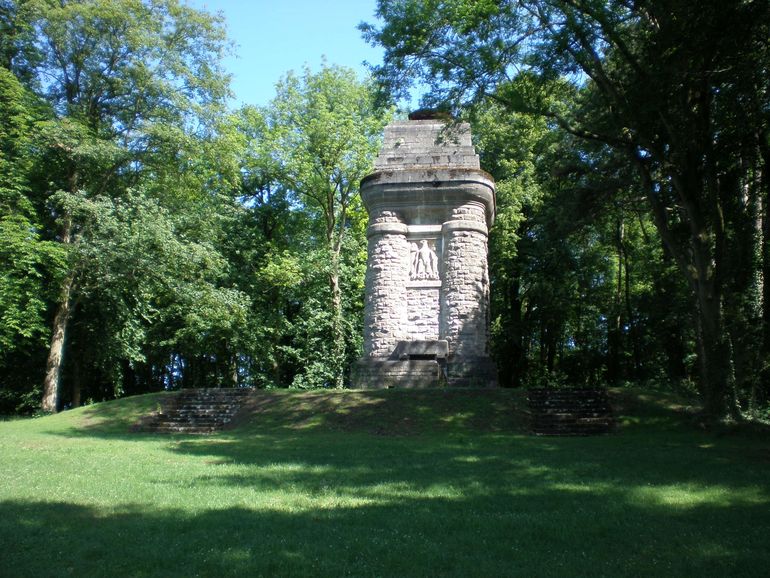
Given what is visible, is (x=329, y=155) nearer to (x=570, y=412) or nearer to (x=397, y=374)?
(x=397, y=374)

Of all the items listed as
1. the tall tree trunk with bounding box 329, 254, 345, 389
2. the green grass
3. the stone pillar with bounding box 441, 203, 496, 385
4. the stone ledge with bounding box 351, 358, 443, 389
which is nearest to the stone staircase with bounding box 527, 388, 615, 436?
the green grass

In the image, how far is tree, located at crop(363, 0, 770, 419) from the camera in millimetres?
12305

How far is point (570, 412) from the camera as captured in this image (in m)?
16.5

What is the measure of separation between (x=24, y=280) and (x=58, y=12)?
9131 millimetres

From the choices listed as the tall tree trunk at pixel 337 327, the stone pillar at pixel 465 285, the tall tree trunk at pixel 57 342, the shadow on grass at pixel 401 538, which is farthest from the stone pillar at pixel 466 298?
the tall tree trunk at pixel 57 342

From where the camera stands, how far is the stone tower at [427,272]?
19.5 m

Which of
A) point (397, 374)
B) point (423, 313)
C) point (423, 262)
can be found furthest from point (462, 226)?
point (397, 374)

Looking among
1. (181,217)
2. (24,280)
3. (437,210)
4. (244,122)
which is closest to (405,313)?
(437,210)

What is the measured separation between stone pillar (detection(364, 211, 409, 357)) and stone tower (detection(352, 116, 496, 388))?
31 mm

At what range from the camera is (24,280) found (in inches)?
826

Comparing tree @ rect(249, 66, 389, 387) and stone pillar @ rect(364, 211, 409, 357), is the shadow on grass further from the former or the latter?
tree @ rect(249, 66, 389, 387)

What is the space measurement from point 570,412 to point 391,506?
35.1 feet

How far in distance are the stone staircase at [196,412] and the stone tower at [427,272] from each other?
12.6 feet

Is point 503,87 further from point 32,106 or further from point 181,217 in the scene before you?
point 32,106
